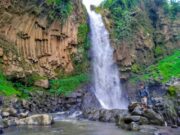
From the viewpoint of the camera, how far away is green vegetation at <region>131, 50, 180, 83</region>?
42.0 m

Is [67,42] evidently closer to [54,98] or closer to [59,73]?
[59,73]

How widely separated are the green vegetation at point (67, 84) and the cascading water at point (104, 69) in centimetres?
211

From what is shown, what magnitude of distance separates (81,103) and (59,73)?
5.99 metres

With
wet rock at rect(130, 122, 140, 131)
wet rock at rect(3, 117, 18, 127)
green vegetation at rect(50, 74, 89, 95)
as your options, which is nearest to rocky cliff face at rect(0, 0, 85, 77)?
green vegetation at rect(50, 74, 89, 95)

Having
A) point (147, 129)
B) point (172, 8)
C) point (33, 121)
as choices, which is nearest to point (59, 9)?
point (33, 121)

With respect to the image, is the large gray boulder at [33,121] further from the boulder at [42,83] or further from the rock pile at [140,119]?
the boulder at [42,83]

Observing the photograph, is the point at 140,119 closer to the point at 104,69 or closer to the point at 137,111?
the point at 137,111

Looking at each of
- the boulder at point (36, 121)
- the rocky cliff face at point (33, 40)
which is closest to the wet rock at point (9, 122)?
the boulder at point (36, 121)

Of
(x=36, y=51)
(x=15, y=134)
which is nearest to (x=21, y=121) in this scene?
(x=15, y=134)

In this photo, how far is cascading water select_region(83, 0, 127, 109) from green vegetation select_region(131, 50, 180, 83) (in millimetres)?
3049

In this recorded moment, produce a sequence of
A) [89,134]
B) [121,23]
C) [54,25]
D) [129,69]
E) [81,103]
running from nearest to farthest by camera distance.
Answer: [89,134], [81,103], [54,25], [129,69], [121,23]

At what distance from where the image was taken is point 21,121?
23.0m

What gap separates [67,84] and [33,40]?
6.68m

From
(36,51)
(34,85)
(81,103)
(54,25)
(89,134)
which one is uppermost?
(54,25)
